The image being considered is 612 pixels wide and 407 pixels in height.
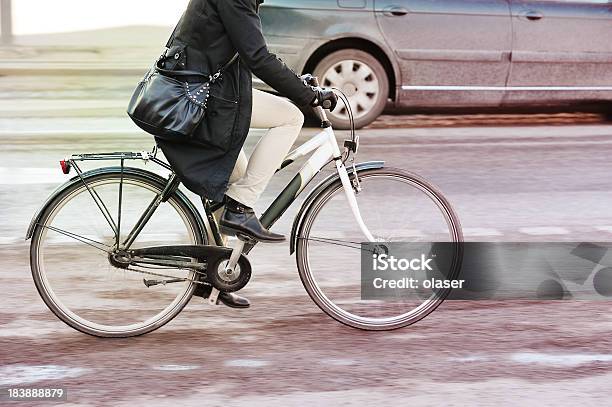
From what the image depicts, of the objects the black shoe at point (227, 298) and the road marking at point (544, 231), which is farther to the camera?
the road marking at point (544, 231)

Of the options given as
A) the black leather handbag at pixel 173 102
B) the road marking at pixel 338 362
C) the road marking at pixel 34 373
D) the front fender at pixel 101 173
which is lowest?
the road marking at pixel 34 373

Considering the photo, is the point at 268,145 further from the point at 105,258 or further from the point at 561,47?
the point at 561,47

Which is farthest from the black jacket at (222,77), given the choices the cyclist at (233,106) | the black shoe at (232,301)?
the black shoe at (232,301)

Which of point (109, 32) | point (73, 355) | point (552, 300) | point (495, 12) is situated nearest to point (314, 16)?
point (495, 12)

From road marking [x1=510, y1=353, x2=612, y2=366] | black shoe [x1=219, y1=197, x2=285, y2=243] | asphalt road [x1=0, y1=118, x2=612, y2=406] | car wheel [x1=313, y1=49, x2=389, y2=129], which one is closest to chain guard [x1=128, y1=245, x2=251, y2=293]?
black shoe [x1=219, y1=197, x2=285, y2=243]

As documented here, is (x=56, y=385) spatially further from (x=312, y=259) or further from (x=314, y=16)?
(x=314, y=16)

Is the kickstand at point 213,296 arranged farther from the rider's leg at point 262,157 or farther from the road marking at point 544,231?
the road marking at point 544,231

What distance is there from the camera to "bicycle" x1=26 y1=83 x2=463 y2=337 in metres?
5.15

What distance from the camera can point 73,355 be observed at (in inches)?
198

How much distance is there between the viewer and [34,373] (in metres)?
4.79

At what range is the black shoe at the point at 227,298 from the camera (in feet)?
17.5

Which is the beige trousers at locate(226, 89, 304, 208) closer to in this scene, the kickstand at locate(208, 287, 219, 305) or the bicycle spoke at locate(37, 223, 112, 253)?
the kickstand at locate(208, 287, 219, 305)

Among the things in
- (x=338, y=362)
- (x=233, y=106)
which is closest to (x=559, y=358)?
(x=338, y=362)

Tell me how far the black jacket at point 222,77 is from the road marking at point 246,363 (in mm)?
677
